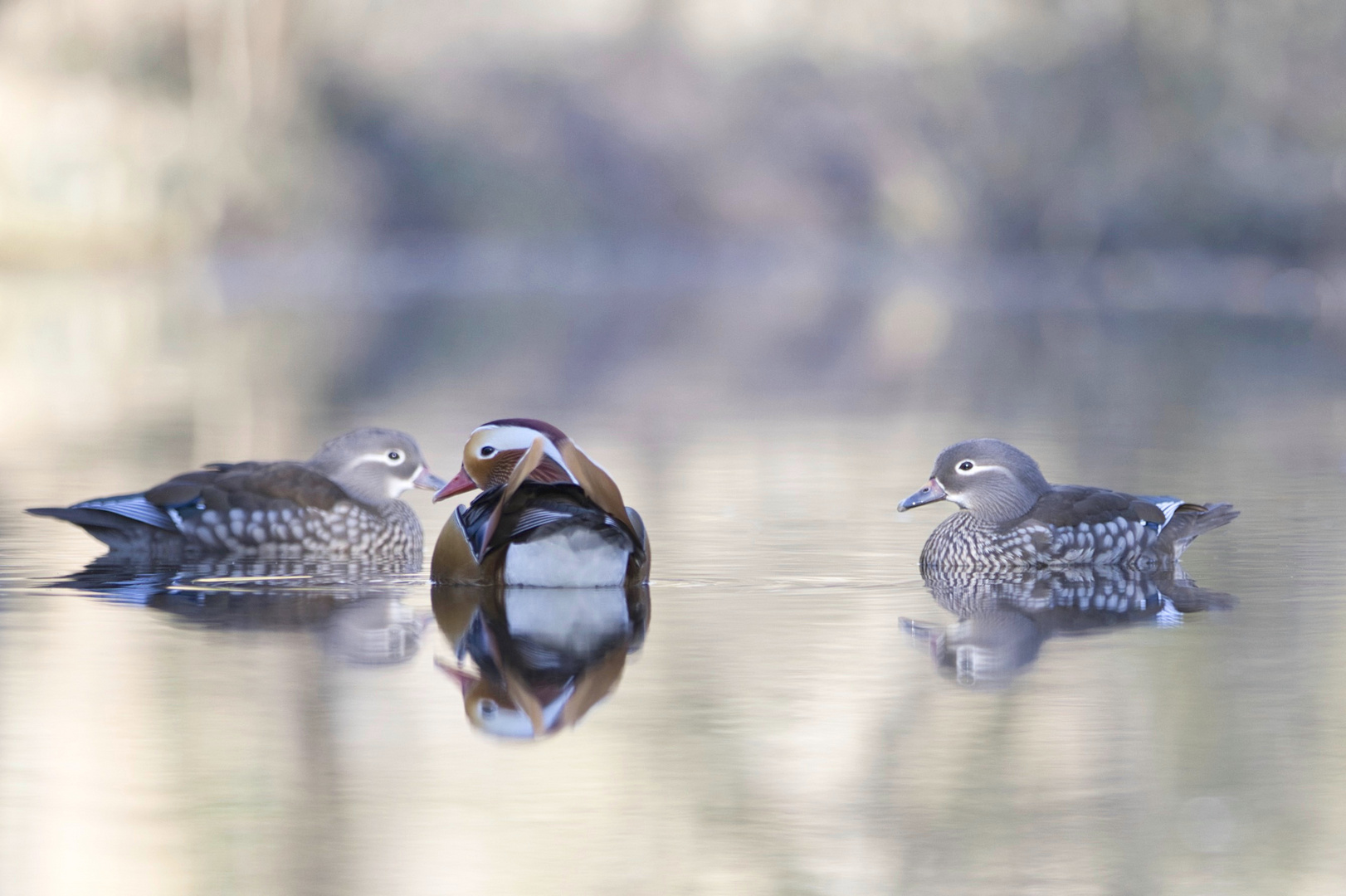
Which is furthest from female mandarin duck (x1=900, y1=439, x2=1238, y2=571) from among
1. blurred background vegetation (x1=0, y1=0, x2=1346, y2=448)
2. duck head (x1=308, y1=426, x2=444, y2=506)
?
blurred background vegetation (x1=0, y1=0, x2=1346, y2=448)

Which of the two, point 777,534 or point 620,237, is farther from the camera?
point 620,237

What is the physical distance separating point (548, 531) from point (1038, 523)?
79.2 inches

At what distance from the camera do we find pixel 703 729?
18.8 ft

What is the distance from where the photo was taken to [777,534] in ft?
31.0

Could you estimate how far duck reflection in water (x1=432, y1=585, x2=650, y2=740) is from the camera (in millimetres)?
5941

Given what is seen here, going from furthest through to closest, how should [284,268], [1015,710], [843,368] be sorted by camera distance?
[284,268]
[843,368]
[1015,710]

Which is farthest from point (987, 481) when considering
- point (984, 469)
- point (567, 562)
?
point (567, 562)

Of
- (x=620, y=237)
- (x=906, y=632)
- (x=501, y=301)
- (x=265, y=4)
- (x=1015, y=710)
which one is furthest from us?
(x=620, y=237)

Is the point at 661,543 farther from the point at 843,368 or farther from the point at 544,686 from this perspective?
the point at 843,368

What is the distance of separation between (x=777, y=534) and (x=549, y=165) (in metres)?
42.5

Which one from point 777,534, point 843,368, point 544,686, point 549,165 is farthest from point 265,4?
point 544,686

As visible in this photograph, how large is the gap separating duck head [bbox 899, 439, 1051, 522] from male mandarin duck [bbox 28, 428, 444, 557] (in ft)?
6.57

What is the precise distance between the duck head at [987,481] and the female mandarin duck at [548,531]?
1.40 m

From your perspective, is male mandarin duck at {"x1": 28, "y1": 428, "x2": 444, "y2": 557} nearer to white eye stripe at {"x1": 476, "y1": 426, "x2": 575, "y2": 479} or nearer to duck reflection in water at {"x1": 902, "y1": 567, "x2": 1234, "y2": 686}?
white eye stripe at {"x1": 476, "y1": 426, "x2": 575, "y2": 479}
